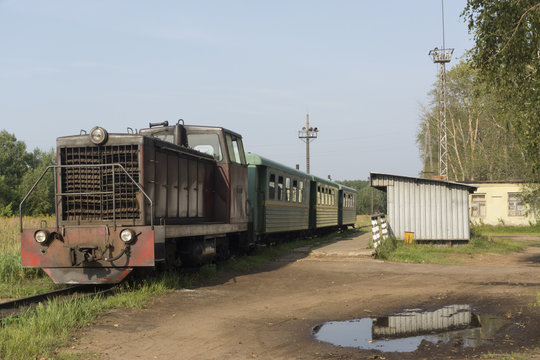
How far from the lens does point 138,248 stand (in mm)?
8602

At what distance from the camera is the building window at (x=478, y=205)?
31391 millimetres

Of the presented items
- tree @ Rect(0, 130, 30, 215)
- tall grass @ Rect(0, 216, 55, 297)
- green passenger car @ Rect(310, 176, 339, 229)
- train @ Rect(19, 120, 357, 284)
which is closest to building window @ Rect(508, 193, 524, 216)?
green passenger car @ Rect(310, 176, 339, 229)

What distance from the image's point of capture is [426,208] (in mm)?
18844

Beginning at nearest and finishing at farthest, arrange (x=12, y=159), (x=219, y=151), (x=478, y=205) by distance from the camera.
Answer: (x=219, y=151)
(x=478, y=205)
(x=12, y=159)

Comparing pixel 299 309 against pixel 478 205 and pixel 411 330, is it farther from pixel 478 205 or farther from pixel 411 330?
pixel 478 205

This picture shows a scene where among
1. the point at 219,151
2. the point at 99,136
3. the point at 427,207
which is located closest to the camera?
the point at 99,136

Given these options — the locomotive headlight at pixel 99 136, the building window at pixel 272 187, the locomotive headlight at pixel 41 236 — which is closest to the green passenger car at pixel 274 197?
the building window at pixel 272 187

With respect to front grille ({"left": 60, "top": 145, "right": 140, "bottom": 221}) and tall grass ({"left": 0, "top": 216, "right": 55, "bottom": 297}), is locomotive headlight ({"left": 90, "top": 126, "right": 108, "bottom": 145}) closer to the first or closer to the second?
front grille ({"left": 60, "top": 145, "right": 140, "bottom": 221})

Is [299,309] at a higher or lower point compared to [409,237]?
lower

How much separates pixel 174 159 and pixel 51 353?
556cm

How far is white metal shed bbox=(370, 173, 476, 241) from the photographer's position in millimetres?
18641

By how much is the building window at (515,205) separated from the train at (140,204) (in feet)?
74.2

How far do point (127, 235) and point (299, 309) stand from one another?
2.98 metres

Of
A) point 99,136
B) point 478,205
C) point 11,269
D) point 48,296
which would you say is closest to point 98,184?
point 99,136
